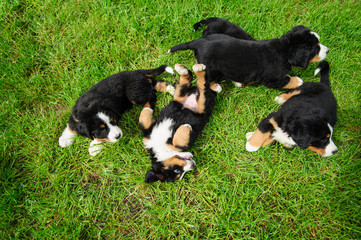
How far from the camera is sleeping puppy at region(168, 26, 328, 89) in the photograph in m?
2.68

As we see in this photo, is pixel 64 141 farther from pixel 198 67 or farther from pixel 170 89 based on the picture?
pixel 198 67

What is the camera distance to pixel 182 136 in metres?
2.56

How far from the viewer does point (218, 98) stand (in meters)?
3.12

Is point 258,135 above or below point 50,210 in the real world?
above

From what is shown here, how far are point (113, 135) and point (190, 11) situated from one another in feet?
7.75

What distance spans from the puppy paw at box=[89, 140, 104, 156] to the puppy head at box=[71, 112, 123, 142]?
39 centimetres

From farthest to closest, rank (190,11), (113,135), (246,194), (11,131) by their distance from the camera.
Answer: (190,11)
(11,131)
(246,194)
(113,135)

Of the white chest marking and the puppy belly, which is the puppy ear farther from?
the puppy belly

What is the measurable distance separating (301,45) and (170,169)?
2.30 m

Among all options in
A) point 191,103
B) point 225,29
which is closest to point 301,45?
point 225,29

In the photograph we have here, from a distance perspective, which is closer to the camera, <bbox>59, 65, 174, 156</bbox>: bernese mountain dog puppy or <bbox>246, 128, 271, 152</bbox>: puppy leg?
<bbox>59, 65, 174, 156</bbox>: bernese mountain dog puppy

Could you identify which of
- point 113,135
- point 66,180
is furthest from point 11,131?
point 113,135

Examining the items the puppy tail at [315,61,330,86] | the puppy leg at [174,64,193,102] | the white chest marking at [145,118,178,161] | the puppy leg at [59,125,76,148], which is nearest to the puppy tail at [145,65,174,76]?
the puppy leg at [174,64,193,102]

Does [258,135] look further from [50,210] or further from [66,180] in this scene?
[50,210]
